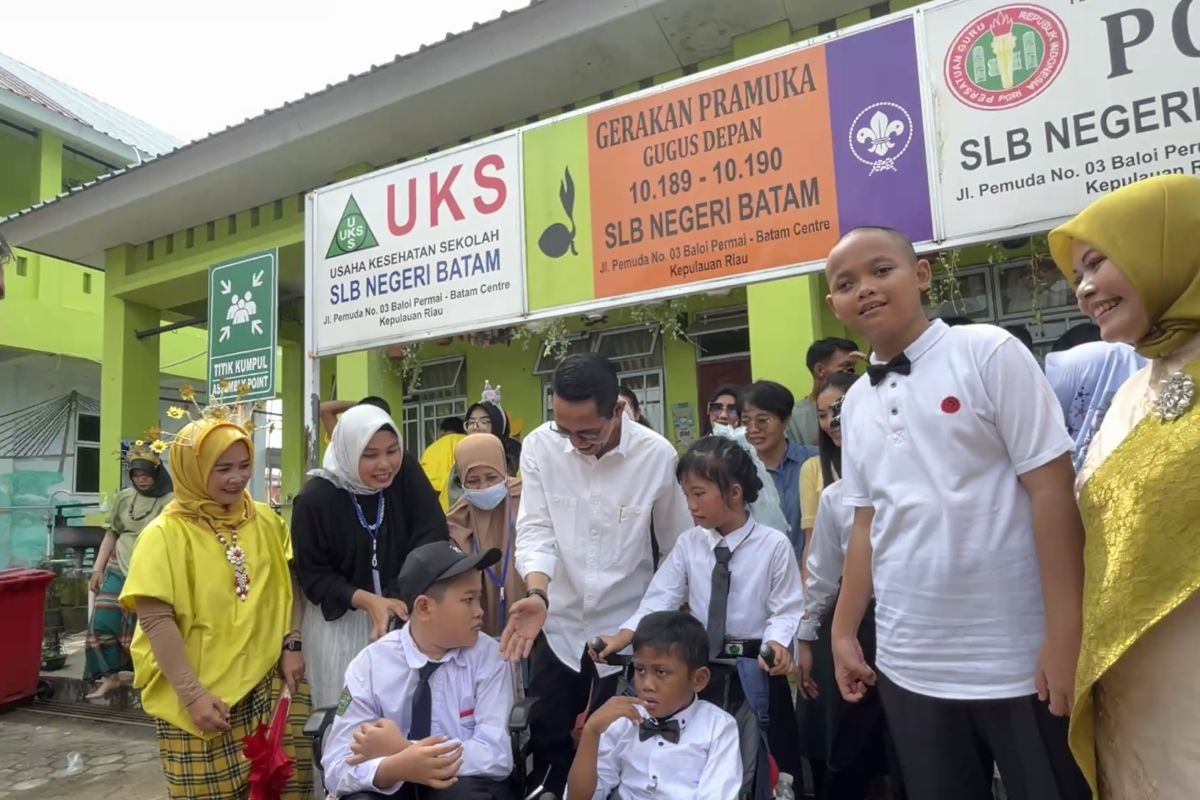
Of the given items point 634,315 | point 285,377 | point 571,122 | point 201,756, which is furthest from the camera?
point 285,377

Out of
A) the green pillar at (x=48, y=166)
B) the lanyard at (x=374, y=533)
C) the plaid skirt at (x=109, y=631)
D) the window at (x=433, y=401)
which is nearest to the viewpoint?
the lanyard at (x=374, y=533)

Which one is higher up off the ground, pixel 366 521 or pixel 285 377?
pixel 285 377

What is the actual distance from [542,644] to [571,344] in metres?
5.27

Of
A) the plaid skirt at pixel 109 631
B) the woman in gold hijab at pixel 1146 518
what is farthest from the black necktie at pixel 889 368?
the plaid skirt at pixel 109 631

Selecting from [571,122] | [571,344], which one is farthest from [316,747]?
[571,344]

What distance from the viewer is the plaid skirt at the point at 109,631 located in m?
5.72

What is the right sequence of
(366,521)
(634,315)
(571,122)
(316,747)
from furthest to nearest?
(634,315) → (571,122) → (366,521) → (316,747)

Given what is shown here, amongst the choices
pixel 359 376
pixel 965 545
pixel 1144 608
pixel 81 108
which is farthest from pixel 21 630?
pixel 81 108

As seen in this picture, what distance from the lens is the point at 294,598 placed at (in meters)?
3.01

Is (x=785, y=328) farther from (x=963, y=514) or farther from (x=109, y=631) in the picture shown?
(x=109, y=631)

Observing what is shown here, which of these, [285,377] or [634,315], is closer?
[634,315]

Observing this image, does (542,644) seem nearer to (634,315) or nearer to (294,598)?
(294,598)

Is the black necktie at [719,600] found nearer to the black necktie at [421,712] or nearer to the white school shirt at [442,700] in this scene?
the white school shirt at [442,700]

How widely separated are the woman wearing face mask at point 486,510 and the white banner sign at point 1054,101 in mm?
2048
